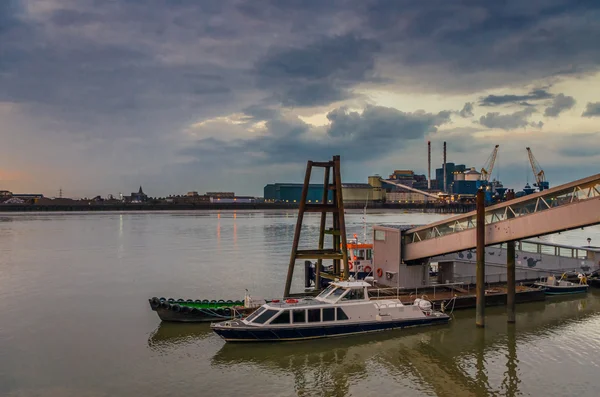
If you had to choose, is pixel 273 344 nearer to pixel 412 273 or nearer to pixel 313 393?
pixel 313 393

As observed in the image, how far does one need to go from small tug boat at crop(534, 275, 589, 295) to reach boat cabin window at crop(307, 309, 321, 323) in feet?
68.3

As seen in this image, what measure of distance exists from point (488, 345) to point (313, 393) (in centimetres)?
1134

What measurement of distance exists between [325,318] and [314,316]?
629mm

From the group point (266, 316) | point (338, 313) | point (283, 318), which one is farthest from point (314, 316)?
point (266, 316)

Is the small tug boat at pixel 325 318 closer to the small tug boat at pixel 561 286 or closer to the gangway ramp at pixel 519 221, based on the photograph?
the gangway ramp at pixel 519 221

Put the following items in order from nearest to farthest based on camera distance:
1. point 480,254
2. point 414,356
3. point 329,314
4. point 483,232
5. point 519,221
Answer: point 414,356 → point 329,314 → point 519,221 → point 483,232 → point 480,254

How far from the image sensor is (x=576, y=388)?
20.9 m

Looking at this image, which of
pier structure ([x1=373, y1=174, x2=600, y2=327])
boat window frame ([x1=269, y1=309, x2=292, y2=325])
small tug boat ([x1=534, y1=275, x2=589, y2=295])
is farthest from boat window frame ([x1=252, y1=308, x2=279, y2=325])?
small tug boat ([x1=534, y1=275, x2=589, y2=295])

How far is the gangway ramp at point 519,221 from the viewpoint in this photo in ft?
78.8

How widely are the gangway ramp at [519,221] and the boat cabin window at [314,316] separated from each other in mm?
9914

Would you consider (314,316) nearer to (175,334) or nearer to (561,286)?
(175,334)

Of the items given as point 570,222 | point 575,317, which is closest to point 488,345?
point 570,222

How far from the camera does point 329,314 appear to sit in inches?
1030

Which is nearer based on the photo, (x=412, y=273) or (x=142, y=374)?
(x=142, y=374)
